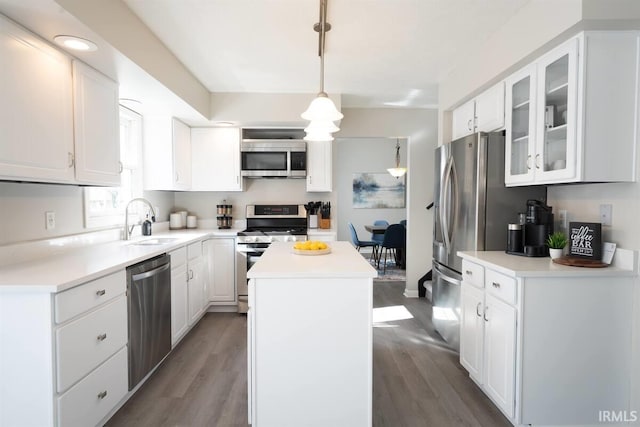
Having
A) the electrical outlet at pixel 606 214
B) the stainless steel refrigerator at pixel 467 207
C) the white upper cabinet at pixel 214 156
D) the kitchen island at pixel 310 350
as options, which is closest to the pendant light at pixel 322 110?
the kitchen island at pixel 310 350

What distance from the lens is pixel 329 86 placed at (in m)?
3.50

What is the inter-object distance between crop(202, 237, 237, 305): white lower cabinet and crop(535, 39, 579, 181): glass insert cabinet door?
301 centimetres

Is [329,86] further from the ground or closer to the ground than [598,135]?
further from the ground

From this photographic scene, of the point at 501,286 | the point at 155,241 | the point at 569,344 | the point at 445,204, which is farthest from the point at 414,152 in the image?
the point at 155,241

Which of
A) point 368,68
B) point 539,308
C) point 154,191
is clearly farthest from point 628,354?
point 154,191

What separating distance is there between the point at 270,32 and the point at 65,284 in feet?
6.72

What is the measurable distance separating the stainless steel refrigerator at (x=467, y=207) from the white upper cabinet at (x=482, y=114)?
0.17 metres

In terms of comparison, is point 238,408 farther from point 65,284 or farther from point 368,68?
point 368,68

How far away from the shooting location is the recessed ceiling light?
1788mm

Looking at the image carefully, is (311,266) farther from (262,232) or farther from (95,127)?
(262,232)

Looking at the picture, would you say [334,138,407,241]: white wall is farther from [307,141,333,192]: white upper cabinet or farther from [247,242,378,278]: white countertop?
[247,242,378,278]: white countertop

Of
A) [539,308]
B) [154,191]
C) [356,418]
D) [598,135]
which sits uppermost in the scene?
[598,135]

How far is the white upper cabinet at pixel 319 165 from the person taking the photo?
3980 mm

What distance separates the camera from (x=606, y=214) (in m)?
1.95
